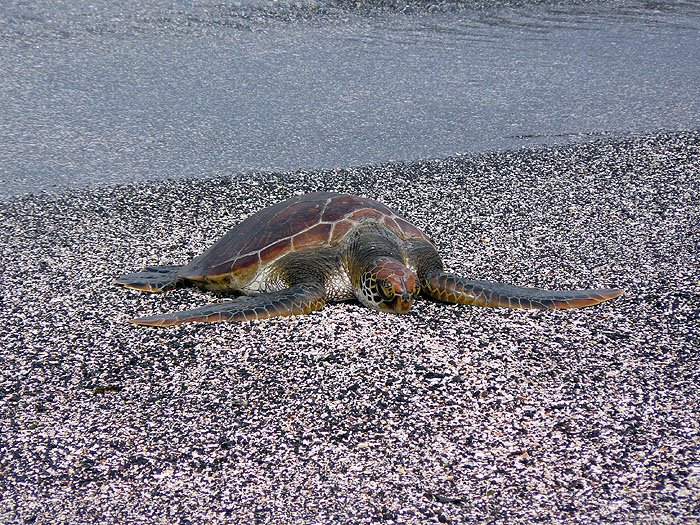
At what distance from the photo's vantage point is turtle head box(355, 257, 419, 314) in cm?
276

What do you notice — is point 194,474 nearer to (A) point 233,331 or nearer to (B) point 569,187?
(A) point 233,331

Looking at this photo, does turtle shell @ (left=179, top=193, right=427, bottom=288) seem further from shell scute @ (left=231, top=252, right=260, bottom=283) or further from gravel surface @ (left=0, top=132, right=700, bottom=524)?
gravel surface @ (left=0, top=132, right=700, bottom=524)

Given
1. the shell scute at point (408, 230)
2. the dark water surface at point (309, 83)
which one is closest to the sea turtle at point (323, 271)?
the shell scute at point (408, 230)

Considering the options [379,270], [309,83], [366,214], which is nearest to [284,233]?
[366,214]

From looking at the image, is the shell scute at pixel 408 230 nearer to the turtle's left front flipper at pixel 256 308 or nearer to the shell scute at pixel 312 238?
the shell scute at pixel 312 238

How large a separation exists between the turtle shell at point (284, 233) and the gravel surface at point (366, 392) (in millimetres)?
167

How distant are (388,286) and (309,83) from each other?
380cm

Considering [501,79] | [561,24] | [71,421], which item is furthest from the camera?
[561,24]

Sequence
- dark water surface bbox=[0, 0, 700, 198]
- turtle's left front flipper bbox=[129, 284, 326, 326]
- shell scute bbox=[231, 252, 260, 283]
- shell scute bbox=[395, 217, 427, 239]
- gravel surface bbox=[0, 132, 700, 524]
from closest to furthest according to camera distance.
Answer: gravel surface bbox=[0, 132, 700, 524] → turtle's left front flipper bbox=[129, 284, 326, 326] → shell scute bbox=[231, 252, 260, 283] → shell scute bbox=[395, 217, 427, 239] → dark water surface bbox=[0, 0, 700, 198]

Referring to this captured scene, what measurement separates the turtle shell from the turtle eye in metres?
0.40

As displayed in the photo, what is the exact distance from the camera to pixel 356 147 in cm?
495

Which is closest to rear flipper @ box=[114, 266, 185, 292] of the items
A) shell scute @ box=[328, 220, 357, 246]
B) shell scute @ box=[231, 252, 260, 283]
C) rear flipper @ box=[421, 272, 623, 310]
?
shell scute @ box=[231, 252, 260, 283]

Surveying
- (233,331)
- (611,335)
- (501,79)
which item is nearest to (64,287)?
(233,331)

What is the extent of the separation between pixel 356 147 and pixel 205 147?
105cm
